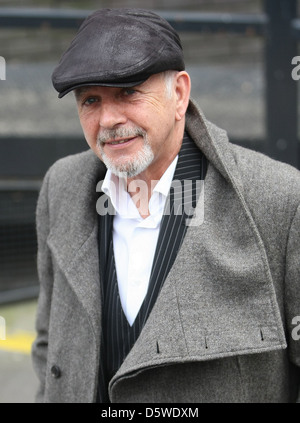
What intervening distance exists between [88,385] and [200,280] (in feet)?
1.58

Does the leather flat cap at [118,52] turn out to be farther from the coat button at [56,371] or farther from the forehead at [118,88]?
the coat button at [56,371]

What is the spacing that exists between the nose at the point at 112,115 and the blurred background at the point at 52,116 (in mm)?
1498

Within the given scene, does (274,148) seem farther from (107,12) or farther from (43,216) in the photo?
(107,12)

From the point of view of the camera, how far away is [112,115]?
1.72 m

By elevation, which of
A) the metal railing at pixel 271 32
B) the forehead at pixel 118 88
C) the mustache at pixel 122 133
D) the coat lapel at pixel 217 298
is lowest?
the coat lapel at pixel 217 298

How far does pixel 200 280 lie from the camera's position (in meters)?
1.75

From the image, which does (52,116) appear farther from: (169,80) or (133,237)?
(169,80)

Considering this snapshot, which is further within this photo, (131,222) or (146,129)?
(131,222)

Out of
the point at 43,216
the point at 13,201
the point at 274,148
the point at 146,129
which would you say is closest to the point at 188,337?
the point at 146,129

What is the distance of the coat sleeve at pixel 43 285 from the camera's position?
216 centimetres

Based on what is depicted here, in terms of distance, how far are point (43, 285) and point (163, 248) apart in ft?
1.74

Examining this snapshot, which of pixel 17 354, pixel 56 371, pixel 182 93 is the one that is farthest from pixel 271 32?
pixel 17 354

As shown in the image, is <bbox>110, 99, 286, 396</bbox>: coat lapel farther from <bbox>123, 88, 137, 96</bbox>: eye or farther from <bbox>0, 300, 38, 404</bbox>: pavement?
<bbox>0, 300, 38, 404</bbox>: pavement

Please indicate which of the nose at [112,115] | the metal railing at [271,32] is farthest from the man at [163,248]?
the metal railing at [271,32]
